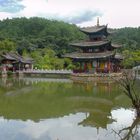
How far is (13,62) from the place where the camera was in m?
56.4

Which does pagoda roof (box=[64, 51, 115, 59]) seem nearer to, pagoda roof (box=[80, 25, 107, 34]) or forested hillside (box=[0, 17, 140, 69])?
pagoda roof (box=[80, 25, 107, 34])

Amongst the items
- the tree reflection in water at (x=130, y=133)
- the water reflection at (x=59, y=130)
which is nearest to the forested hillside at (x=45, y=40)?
the water reflection at (x=59, y=130)

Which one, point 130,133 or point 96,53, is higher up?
point 96,53

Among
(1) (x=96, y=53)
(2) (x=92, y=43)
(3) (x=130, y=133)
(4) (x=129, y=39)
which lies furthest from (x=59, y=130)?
(4) (x=129, y=39)

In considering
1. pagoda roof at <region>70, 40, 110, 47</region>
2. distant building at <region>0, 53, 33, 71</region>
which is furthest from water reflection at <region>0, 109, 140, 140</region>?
distant building at <region>0, 53, 33, 71</region>

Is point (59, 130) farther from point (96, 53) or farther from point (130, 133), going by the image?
point (96, 53)

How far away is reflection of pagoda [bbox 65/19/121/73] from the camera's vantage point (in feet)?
142

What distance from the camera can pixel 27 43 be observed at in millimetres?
80750

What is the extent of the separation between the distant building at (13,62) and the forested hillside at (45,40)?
2729mm

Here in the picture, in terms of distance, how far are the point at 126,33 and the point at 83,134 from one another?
93.7 m

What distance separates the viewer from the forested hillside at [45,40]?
61375 millimetres

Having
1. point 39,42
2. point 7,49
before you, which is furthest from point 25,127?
point 39,42

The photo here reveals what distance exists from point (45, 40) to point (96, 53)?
46.0 m

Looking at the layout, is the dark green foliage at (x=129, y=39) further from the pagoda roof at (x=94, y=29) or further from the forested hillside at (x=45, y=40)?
the pagoda roof at (x=94, y=29)
